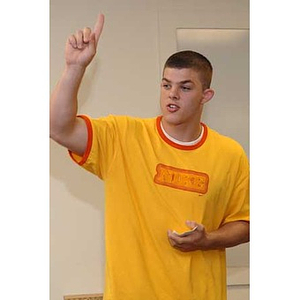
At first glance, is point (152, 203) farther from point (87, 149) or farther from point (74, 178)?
point (74, 178)

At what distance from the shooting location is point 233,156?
3.94 feet

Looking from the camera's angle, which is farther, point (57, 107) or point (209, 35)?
point (209, 35)

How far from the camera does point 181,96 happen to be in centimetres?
124

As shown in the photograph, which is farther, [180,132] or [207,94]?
[207,94]

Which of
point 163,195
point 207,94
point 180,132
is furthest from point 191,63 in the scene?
point 163,195

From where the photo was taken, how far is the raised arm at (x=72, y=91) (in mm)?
898

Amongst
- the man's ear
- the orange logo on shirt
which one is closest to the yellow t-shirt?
the orange logo on shirt

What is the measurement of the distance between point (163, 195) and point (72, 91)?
0.25 metres

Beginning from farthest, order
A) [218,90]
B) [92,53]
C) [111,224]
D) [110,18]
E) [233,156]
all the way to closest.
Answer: [218,90] → [110,18] → [233,156] → [111,224] → [92,53]
